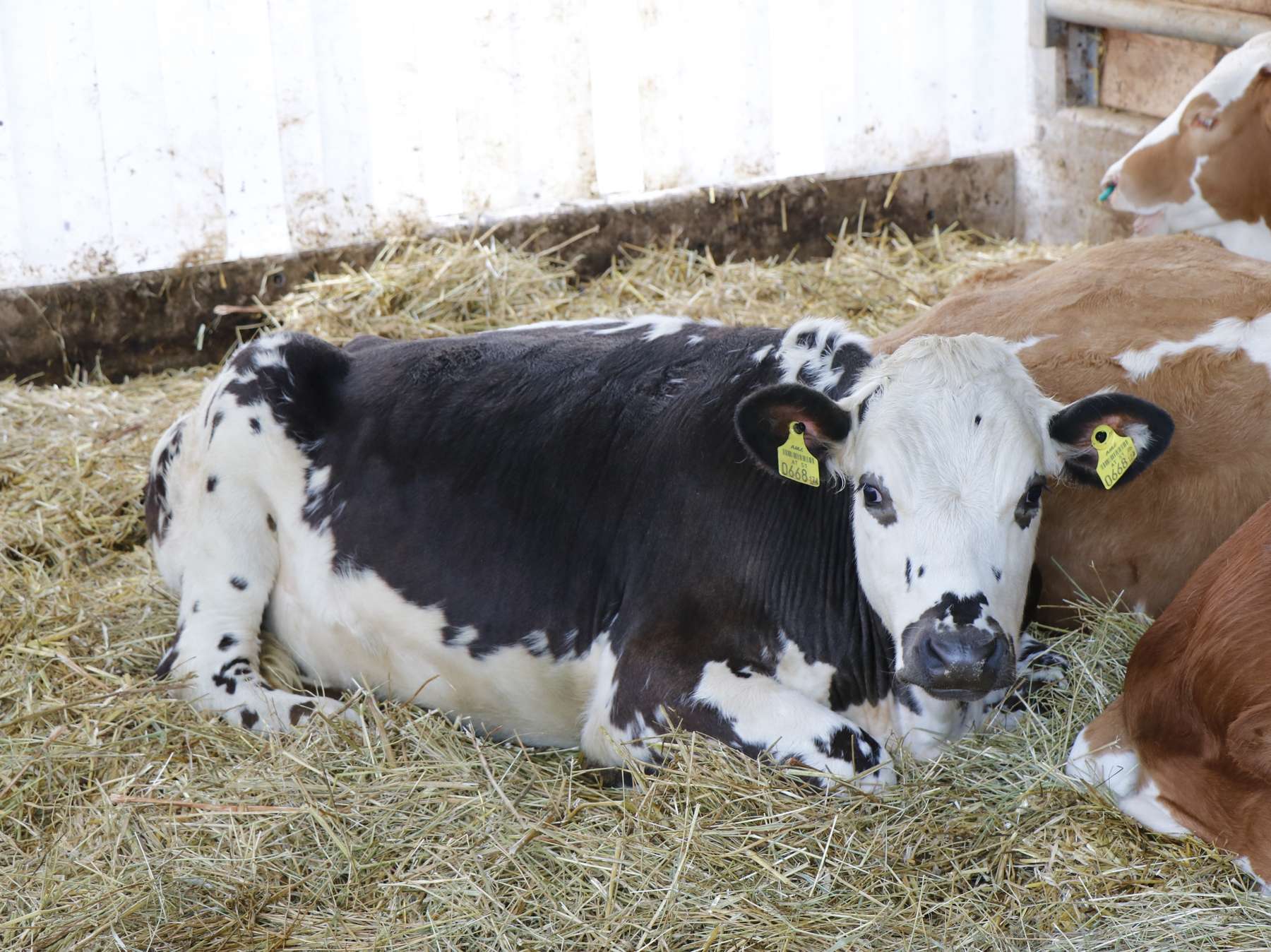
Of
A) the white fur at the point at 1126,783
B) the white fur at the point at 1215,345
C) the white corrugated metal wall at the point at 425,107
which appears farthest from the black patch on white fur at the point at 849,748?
the white corrugated metal wall at the point at 425,107

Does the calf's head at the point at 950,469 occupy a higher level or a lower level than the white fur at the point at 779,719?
higher

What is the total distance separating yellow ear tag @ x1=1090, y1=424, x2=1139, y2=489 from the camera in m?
3.43

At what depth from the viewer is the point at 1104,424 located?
3.43m

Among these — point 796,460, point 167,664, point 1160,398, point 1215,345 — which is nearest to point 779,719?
point 796,460

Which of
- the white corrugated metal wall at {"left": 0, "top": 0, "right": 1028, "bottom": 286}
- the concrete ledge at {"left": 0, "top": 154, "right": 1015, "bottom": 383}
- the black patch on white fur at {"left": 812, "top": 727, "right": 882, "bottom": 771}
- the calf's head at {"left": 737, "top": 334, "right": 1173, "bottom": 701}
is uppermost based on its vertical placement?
the white corrugated metal wall at {"left": 0, "top": 0, "right": 1028, "bottom": 286}

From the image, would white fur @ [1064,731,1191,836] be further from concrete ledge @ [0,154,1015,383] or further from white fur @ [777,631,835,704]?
concrete ledge @ [0,154,1015,383]

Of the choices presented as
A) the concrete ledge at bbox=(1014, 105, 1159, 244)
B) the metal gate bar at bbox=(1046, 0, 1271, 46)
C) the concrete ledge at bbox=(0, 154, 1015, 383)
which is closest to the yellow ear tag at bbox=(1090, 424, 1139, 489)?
the metal gate bar at bbox=(1046, 0, 1271, 46)

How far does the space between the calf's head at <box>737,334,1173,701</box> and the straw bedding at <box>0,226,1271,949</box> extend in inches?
15.1

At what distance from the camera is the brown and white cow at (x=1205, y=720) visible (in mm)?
2973

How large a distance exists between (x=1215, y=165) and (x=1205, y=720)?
14.2 feet

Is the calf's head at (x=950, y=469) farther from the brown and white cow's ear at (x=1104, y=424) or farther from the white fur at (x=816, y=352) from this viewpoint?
the white fur at (x=816, y=352)

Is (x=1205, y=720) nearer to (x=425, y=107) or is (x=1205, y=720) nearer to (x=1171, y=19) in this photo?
(x=1171, y=19)

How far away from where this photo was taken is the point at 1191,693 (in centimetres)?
313

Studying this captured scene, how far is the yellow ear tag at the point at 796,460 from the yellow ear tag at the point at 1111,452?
2.25 ft
